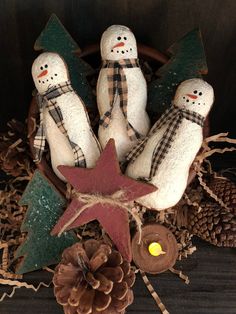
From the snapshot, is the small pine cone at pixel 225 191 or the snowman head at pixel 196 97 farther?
the small pine cone at pixel 225 191

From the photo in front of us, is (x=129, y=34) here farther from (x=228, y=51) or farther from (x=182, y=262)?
(x=182, y=262)

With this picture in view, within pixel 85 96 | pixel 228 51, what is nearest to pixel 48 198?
pixel 85 96

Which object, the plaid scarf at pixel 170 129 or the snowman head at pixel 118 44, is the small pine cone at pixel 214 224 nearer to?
the plaid scarf at pixel 170 129

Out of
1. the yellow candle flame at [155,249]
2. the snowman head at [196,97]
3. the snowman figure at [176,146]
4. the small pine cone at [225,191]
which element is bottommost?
the yellow candle flame at [155,249]

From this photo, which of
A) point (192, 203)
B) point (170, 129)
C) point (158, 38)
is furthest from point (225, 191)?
point (158, 38)

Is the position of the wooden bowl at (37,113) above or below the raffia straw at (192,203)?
above

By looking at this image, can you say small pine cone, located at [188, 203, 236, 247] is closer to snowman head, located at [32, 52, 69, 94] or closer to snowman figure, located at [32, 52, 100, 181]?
snowman figure, located at [32, 52, 100, 181]

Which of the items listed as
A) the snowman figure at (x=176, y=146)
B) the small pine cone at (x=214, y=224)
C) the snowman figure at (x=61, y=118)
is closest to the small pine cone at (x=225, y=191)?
the small pine cone at (x=214, y=224)

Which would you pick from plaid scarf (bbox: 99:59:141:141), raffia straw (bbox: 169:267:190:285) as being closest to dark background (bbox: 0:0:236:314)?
raffia straw (bbox: 169:267:190:285)
